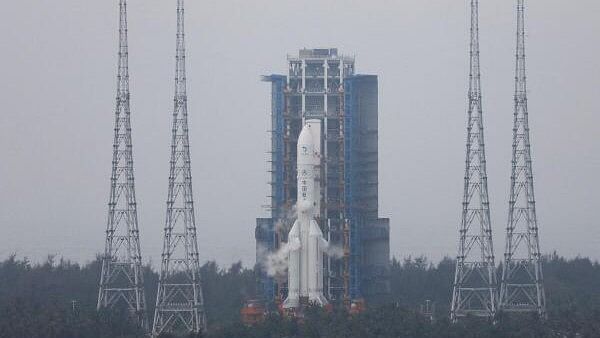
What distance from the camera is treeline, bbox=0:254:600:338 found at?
7306 centimetres

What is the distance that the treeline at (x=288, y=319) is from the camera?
73.1 metres

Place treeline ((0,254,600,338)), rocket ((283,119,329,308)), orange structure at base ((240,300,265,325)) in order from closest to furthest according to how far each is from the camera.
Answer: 1. treeline ((0,254,600,338))
2. orange structure at base ((240,300,265,325))
3. rocket ((283,119,329,308))

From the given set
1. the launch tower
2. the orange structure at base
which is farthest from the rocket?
the launch tower

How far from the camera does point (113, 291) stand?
280ft

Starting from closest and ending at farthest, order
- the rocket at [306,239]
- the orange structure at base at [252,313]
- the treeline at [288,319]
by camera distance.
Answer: the treeline at [288,319]
the orange structure at base at [252,313]
the rocket at [306,239]

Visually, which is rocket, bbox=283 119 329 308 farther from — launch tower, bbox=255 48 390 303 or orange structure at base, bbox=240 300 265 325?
launch tower, bbox=255 48 390 303

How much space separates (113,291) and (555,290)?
27.3 metres

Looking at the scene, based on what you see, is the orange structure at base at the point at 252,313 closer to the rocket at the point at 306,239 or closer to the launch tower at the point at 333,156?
the rocket at the point at 306,239

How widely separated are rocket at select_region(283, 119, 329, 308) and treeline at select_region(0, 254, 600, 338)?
3.50 m

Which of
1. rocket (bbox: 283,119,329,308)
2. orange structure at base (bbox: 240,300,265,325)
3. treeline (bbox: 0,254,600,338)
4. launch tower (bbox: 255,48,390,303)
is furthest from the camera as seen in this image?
launch tower (bbox: 255,48,390,303)

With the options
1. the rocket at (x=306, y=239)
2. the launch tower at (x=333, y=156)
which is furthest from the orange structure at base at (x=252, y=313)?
the launch tower at (x=333, y=156)

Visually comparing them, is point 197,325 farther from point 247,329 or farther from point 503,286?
point 503,286

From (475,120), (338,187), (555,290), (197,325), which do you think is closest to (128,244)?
(197,325)

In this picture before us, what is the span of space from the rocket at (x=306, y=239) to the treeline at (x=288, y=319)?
3.50 m
